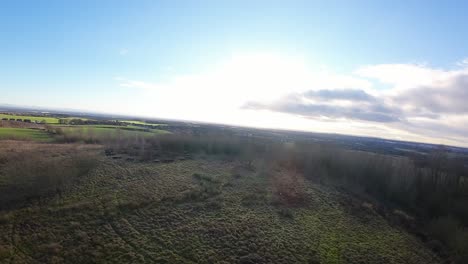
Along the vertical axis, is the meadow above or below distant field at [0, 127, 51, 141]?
below

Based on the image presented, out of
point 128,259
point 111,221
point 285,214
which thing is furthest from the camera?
point 285,214

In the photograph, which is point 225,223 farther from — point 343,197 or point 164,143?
point 164,143

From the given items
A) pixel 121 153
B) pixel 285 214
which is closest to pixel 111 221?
pixel 285 214

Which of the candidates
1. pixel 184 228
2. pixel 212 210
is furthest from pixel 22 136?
pixel 184 228

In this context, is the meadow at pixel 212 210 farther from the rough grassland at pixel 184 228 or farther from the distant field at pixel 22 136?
the distant field at pixel 22 136

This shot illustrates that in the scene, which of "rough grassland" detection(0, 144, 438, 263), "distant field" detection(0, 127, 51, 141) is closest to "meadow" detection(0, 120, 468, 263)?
"rough grassland" detection(0, 144, 438, 263)

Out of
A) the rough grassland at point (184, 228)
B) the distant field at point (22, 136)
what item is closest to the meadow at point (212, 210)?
the rough grassland at point (184, 228)

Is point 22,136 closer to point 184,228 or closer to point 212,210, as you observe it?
point 212,210

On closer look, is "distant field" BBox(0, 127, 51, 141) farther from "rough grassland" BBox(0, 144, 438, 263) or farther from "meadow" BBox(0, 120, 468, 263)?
"rough grassland" BBox(0, 144, 438, 263)
